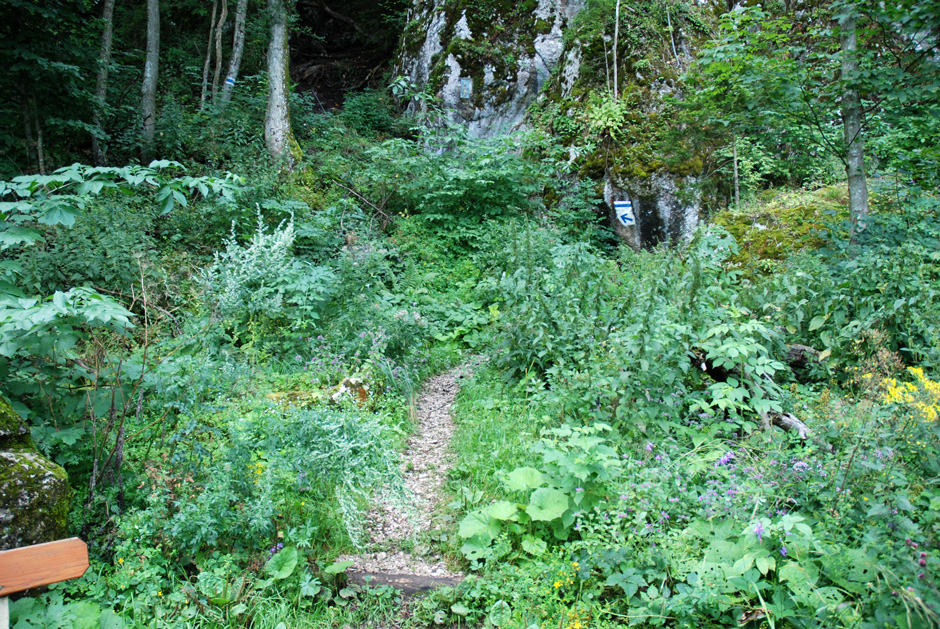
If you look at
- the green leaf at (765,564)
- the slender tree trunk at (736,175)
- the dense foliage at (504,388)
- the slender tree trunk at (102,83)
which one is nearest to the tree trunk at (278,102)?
the dense foliage at (504,388)

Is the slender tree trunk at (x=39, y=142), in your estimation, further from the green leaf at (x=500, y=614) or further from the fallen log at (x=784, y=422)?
the fallen log at (x=784, y=422)

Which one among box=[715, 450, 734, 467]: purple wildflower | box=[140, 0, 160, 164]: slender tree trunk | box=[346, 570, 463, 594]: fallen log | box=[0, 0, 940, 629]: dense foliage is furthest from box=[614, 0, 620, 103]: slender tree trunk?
box=[346, 570, 463, 594]: fallen log

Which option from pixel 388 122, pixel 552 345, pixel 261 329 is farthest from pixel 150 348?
pixel 388 122

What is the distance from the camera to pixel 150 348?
4.51 meters

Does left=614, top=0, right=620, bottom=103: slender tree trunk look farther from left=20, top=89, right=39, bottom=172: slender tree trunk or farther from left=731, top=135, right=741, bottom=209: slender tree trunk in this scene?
left=20, top=89, right=39, bottom=172: slender tree trunk

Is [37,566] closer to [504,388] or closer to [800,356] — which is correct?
[504,388]

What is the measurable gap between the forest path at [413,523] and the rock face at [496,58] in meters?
9.42

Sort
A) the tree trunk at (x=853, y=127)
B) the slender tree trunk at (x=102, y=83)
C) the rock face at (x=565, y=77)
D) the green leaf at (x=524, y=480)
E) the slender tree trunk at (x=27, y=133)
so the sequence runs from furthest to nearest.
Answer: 1. the slender tree trunk at (x=102, y=83)
2. the rock face at (x=565, y=77)
3. the slender tree trunk at (x=27, y=133)
4. the tree trunk at (x=853, y=127)
5. the green leaf at (x=524, y=480)

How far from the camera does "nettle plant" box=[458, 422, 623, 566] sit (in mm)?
3154

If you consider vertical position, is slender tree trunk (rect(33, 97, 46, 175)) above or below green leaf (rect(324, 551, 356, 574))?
above

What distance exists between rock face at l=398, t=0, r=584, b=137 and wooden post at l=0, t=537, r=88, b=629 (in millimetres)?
11869

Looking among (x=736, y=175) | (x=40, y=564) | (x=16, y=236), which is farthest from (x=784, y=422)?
(x=736, y=175)

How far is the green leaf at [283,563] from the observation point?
2.89m

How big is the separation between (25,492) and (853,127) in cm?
819
